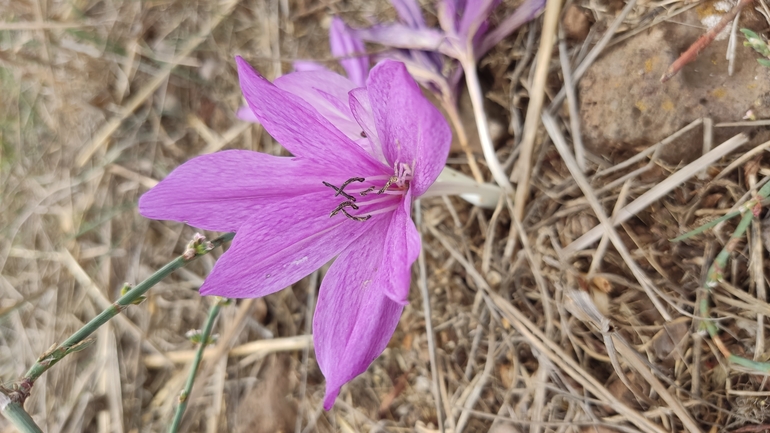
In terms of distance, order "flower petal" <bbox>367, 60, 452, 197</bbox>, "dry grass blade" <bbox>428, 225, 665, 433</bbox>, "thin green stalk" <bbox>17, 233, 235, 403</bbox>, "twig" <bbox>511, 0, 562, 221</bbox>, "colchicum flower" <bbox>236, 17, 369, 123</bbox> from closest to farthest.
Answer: "flower petal" <bbox>367, 60, 452, 197</bbox> → "thin green stalk" <bbox>17, 233, 235, 403</bbox> → "dry grass blade" <bbox>428, 225, 665, 433</bbox> → "twig" <bbox>511, 0, 562, 221</bbox> → "colchicum flower" <bbox>236, 17, 369, 123</bbox>

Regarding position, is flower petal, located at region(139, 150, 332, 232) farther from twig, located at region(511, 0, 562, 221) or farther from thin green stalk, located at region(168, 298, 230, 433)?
twig, located at region(511, 0, 562, 221)

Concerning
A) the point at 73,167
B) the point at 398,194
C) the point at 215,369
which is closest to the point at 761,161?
the point at 398,194

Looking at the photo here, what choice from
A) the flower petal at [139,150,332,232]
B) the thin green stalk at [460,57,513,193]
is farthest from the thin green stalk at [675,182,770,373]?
the flower petal at [139,150,332,232]

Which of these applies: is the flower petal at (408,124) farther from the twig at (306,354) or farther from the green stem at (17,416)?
the twig at (306,354)

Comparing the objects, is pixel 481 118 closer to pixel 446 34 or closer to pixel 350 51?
pixel 446 34

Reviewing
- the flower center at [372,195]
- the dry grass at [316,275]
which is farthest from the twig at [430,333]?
the flower center at [372,195]
